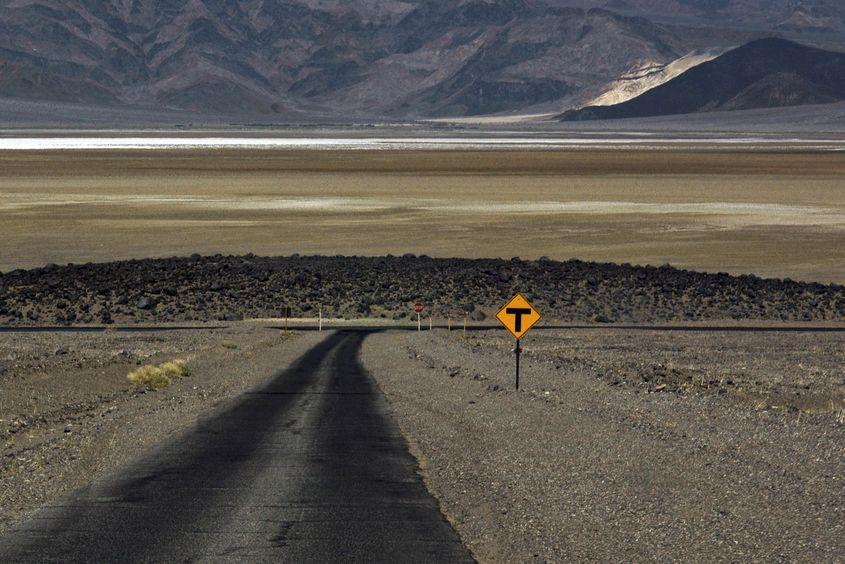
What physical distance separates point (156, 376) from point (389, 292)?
24395mm

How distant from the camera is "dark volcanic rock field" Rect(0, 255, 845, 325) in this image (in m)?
47.8

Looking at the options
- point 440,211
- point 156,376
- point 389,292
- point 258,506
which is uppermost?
point 440,211

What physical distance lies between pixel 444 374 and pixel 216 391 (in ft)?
18.2

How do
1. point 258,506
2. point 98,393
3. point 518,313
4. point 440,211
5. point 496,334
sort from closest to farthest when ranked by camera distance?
1. point 258,506
2. point 518,313
3. point 98,393
4. point 496,334
5. point 440,211

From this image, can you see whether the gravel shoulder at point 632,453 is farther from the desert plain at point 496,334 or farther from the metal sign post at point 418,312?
the metal sign post at point 418,312

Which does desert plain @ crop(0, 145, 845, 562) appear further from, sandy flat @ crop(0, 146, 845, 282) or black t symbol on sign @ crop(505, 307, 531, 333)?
black t symbol on sign @ crop(505, 307, 531, 333)

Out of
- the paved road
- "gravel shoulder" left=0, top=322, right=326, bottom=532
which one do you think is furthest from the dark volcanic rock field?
the paved road

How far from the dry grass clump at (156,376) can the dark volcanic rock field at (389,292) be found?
18.7 metres

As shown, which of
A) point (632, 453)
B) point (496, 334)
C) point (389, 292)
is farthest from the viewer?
point (389, 292)

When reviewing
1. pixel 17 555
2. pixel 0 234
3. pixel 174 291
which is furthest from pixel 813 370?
pixel 0 234

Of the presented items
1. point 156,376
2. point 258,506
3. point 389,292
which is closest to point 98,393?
point 156,376

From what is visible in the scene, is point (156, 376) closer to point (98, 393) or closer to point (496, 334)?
point (98, 393)

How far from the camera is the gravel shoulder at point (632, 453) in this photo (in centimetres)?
1309

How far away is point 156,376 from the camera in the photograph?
28.2 meters
